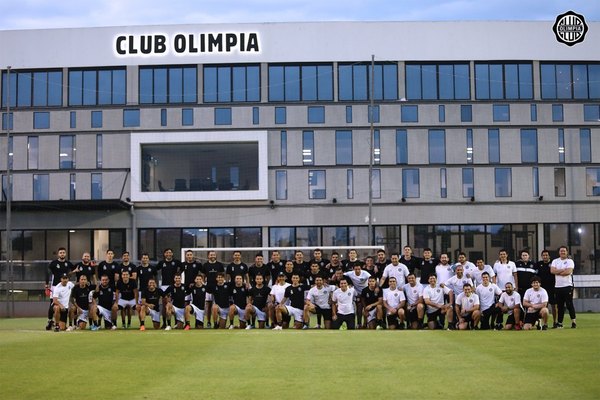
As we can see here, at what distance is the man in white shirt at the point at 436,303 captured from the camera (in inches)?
871

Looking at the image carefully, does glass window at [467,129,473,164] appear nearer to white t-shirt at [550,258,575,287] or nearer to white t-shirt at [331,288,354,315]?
white t-shirt at [550,258,575,287]

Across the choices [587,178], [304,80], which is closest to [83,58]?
[304,80]

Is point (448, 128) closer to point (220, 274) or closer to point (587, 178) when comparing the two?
point (587, 178)

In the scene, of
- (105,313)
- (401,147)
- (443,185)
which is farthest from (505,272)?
→ (401,147)

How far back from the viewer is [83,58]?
52688mm

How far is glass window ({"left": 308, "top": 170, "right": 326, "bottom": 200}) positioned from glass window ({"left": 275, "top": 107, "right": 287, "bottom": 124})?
3.49 metres

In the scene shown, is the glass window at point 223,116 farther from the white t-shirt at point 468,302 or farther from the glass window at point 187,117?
the white t-shirt at point 468,302

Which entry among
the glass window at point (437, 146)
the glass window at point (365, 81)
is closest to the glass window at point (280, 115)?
the glass window at point (365, 81)

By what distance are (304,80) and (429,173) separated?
9440mm

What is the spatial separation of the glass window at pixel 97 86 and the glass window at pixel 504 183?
23.2 meters

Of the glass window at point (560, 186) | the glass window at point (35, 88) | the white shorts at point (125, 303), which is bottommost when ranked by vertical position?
the white shorts at point (125, 303)

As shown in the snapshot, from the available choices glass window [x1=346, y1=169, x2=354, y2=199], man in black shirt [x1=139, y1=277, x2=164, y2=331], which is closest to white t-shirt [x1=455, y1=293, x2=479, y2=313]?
man in black shirt [x1=139, y1=277, x2=164, y2=331]

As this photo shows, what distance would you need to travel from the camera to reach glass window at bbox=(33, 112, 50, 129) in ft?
175

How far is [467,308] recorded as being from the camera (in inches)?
859
